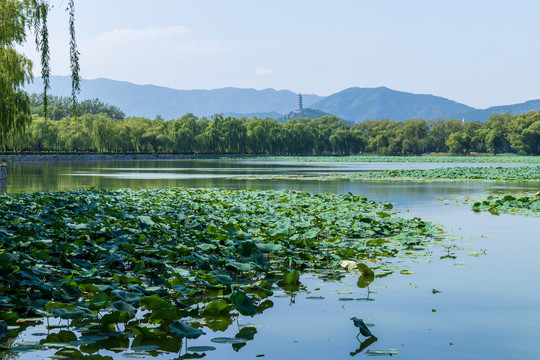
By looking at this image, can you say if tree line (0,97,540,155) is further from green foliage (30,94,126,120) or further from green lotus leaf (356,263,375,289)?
green lotus leaf (356,263,375,289)

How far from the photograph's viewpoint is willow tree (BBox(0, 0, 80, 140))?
32.5 ft

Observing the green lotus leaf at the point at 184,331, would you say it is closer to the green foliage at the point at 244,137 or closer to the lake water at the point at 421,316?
the lake water at the point at 421,316

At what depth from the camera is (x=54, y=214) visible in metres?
9.44

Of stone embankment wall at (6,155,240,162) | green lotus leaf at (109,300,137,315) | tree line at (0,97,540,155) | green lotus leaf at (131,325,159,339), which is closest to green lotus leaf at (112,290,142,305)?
green lotus leaf at (109,300,137,315)

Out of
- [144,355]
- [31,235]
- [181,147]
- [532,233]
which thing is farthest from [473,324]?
[181,147]

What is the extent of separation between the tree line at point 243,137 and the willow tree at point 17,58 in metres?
43.7

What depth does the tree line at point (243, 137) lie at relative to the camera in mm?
79938

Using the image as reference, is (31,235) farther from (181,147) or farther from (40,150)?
(181,147)

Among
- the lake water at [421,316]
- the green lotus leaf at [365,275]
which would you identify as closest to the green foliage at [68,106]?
the green lotus leaf at [365,275]

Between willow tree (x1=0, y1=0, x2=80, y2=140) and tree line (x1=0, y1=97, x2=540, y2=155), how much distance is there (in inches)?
1721

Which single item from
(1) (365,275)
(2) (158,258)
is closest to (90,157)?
(2) (158,258)

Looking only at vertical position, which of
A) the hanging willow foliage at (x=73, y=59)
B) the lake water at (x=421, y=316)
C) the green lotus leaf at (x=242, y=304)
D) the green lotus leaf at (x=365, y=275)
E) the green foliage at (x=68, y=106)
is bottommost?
the lake water at (x=421, y=316)

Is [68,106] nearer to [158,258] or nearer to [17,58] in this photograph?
[17,58]

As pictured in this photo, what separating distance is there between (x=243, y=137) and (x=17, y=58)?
85.0 metres
